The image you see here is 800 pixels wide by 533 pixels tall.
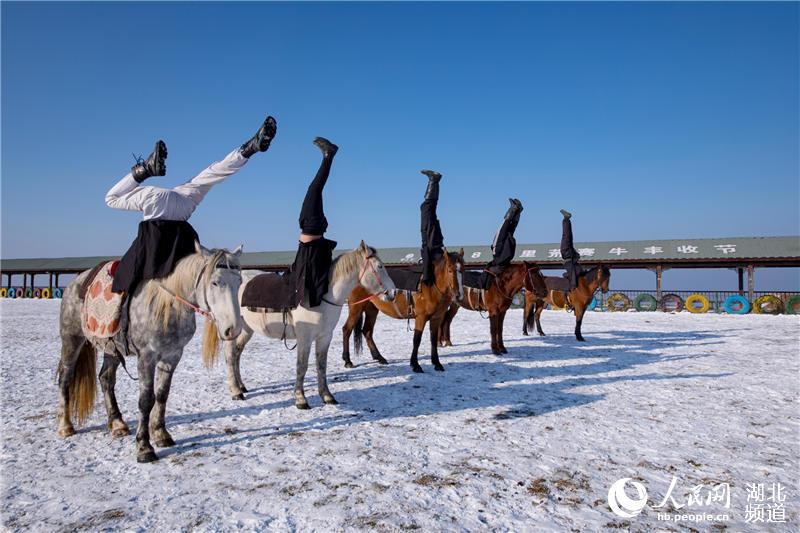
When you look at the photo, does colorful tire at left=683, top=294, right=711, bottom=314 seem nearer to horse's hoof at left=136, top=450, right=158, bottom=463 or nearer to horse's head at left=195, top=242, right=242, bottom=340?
horse's head at left=195, top=242, right=242, bottom=340

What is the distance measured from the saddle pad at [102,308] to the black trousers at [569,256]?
39.5 ft

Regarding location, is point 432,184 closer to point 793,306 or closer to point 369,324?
point 369,324

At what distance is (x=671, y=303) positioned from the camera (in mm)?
24656

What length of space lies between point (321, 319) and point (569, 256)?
10.2 m

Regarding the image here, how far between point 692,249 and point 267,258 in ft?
111

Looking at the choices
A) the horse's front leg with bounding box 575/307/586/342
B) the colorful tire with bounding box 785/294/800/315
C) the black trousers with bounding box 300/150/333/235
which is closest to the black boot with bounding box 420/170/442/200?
the black trousers with bounding box 300/150/333/235

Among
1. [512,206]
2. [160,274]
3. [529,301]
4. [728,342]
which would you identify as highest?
[512,206]

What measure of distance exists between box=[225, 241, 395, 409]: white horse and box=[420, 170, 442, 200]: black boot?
129 inches

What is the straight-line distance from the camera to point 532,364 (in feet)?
29.5

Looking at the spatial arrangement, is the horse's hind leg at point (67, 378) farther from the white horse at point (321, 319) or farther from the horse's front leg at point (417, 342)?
the horse's front leg at point (417, 342)

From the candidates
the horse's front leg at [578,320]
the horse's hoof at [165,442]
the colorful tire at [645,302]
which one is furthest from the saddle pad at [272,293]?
the colorful tire at [645,302]

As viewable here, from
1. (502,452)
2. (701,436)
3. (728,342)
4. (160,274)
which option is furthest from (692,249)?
(160,274)

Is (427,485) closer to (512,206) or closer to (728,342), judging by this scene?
(512,206)

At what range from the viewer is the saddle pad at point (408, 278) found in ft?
29.0
